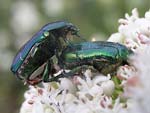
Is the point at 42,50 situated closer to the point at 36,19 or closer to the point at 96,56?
the point at 96,56

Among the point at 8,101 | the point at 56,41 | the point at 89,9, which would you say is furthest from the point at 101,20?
the point at 56,41

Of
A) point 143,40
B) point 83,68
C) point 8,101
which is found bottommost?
point 83,68

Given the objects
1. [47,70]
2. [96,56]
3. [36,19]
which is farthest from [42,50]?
[36,19]

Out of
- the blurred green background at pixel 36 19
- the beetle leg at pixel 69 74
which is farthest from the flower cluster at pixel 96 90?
the blurred green background at pixel 36 19

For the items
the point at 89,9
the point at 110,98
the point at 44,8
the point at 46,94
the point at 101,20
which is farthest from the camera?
the point at 44,8

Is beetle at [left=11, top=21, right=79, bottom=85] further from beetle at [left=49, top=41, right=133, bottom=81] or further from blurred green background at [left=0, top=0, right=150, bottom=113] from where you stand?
blurred green background at [left=0, top=0, right=150, bottom=113]

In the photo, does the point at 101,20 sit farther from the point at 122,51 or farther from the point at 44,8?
the point at 122,51
